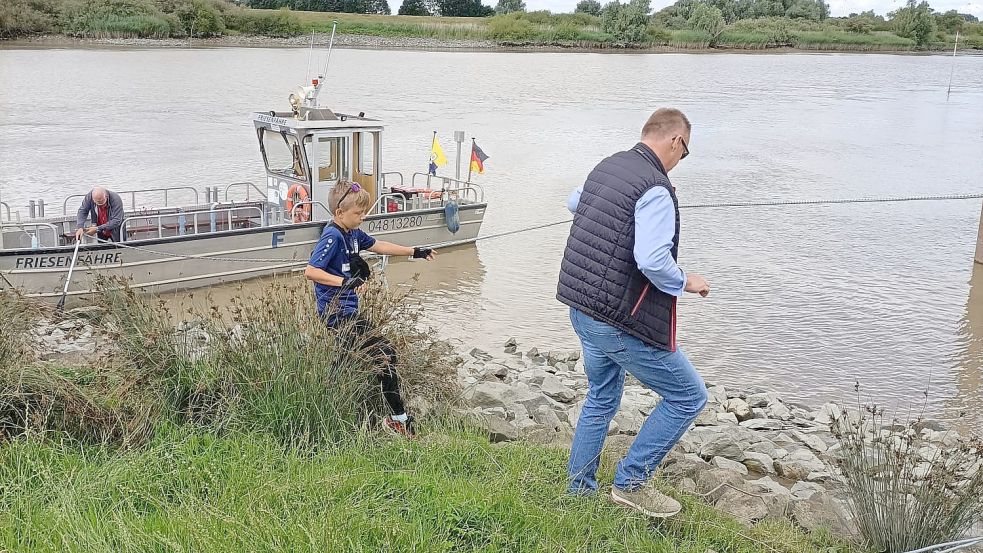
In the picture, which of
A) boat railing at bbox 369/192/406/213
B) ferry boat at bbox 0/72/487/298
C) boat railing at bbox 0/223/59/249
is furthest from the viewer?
boat railing at bbox 369/192/406/213

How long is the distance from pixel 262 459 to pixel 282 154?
10206 mm

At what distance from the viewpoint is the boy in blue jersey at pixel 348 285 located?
16.8 feet

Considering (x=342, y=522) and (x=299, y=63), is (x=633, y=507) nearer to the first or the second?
(x=342, y=522)

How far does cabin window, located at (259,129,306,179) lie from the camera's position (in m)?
13.7

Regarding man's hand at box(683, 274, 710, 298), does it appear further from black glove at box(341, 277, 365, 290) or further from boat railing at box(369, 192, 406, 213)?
boat railing at box(369, 192, 406, 213)

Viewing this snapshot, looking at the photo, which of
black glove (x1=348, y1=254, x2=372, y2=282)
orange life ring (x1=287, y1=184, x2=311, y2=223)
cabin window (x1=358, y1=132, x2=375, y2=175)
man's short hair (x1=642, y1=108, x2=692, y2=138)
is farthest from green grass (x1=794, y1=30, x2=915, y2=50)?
man's short hair (x1=642, y1=108, x2=692, y2=138)

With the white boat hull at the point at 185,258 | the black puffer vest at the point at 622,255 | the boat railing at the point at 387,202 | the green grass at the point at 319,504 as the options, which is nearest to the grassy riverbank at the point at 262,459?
the green grass at the point at 319,504

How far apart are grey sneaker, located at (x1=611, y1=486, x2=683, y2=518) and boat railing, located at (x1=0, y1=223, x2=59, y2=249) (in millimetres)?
9200

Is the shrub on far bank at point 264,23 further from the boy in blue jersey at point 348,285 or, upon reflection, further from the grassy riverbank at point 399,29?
the boy in blue jersey at point 348,285

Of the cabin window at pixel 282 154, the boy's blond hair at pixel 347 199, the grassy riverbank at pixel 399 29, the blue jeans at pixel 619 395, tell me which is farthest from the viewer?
the grassy riverbank at pixel 399 29

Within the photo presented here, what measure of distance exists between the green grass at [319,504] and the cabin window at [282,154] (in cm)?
941

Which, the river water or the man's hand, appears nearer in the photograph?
the man's hand

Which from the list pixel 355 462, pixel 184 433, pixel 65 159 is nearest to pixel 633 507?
pixel 355 462

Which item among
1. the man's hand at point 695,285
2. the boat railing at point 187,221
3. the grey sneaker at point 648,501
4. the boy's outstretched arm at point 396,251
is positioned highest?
the man's hand at point 695,285
